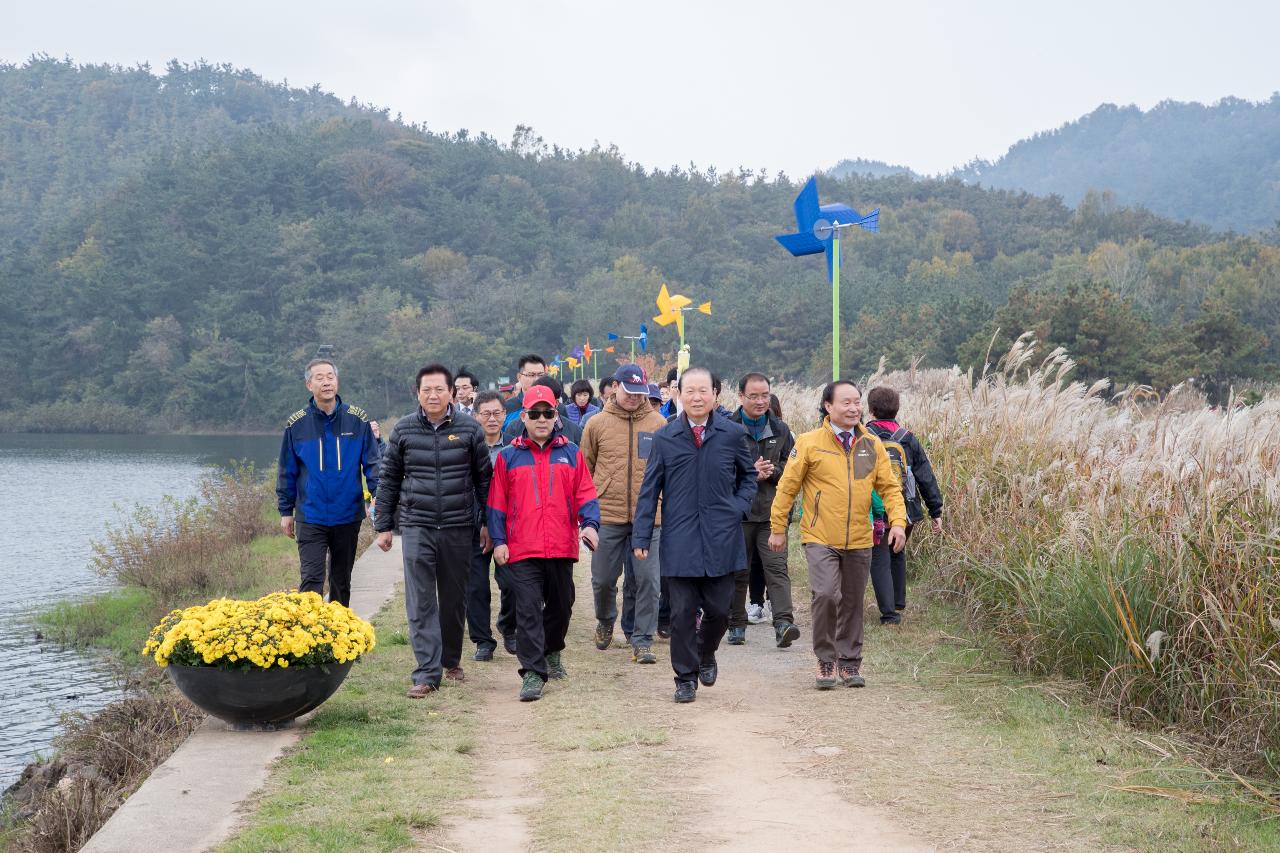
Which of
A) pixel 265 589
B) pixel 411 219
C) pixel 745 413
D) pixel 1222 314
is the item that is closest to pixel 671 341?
pixel 411 219

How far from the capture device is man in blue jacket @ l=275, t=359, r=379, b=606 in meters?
8.24

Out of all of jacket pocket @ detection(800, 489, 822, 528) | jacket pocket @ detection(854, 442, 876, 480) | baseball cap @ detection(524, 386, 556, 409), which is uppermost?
baseball cap @ detection(524, 386, 556, 409)

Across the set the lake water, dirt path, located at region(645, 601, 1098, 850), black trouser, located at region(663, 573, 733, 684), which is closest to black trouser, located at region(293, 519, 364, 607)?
black trouser, located at region(663, 573, 733, 684)

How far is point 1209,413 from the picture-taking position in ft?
27.4

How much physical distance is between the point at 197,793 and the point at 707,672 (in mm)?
3203

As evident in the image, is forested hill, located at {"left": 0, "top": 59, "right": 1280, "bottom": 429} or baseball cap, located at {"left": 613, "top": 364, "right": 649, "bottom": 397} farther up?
forested hill, located at {"left": 0, "top": 59, "right": 1280, "bottom": 429}

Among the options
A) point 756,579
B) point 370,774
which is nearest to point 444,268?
point 756,579

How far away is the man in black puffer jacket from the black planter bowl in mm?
944

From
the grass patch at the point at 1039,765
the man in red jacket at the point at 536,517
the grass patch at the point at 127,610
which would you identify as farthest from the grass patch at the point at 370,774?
the grass patch at the point at 127,610

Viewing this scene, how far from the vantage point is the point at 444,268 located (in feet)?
320

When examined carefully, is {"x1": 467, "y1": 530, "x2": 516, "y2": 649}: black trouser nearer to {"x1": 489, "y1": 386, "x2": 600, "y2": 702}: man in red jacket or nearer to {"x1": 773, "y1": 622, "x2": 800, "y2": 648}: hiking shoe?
{"x1": 489, "y1": 386, "x2": 600, "y2": 702}: man in red jacket

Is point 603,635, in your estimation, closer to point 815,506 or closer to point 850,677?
point 850,677

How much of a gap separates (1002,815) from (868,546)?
2563mm

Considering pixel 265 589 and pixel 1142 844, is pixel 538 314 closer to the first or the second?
pixel 265 589
